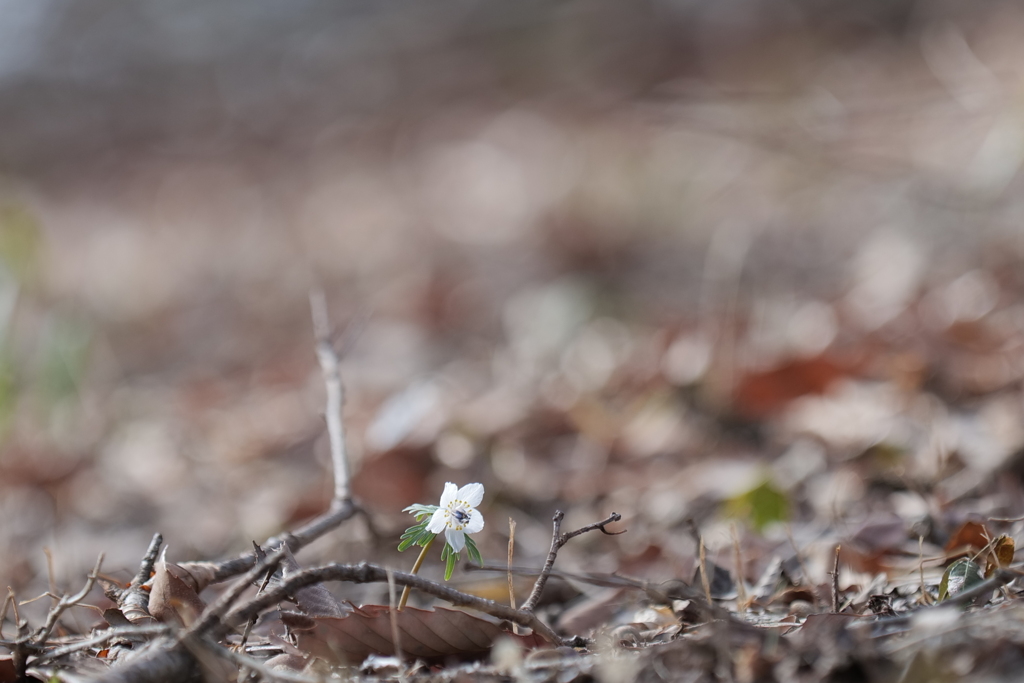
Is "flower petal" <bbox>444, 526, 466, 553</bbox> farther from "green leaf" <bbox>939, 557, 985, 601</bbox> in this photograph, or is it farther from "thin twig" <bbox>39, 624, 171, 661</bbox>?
"green leaf" <bbox>939, 557, 985, 601</bbox>

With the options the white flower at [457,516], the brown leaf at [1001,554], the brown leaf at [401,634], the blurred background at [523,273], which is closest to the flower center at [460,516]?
the white flower at [457,516]

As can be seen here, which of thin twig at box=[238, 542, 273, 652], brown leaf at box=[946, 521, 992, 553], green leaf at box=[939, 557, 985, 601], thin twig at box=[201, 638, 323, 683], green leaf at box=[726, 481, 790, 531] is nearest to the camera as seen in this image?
thin twig at box=[201, 638, 323, 683]

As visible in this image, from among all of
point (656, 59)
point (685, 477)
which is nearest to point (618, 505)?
point (685, 477)

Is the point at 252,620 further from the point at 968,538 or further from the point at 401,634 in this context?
the point at 968,538

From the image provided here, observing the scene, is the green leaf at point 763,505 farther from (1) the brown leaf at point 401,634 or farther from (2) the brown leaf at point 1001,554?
(1) the brown leaf at point 401,634

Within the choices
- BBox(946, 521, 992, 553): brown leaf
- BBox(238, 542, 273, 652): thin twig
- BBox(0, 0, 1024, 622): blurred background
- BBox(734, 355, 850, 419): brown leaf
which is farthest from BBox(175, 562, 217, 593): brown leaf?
BBox(734, 355, 850, 419): brown leaf

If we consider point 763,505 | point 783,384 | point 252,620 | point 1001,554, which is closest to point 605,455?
point 783,384
